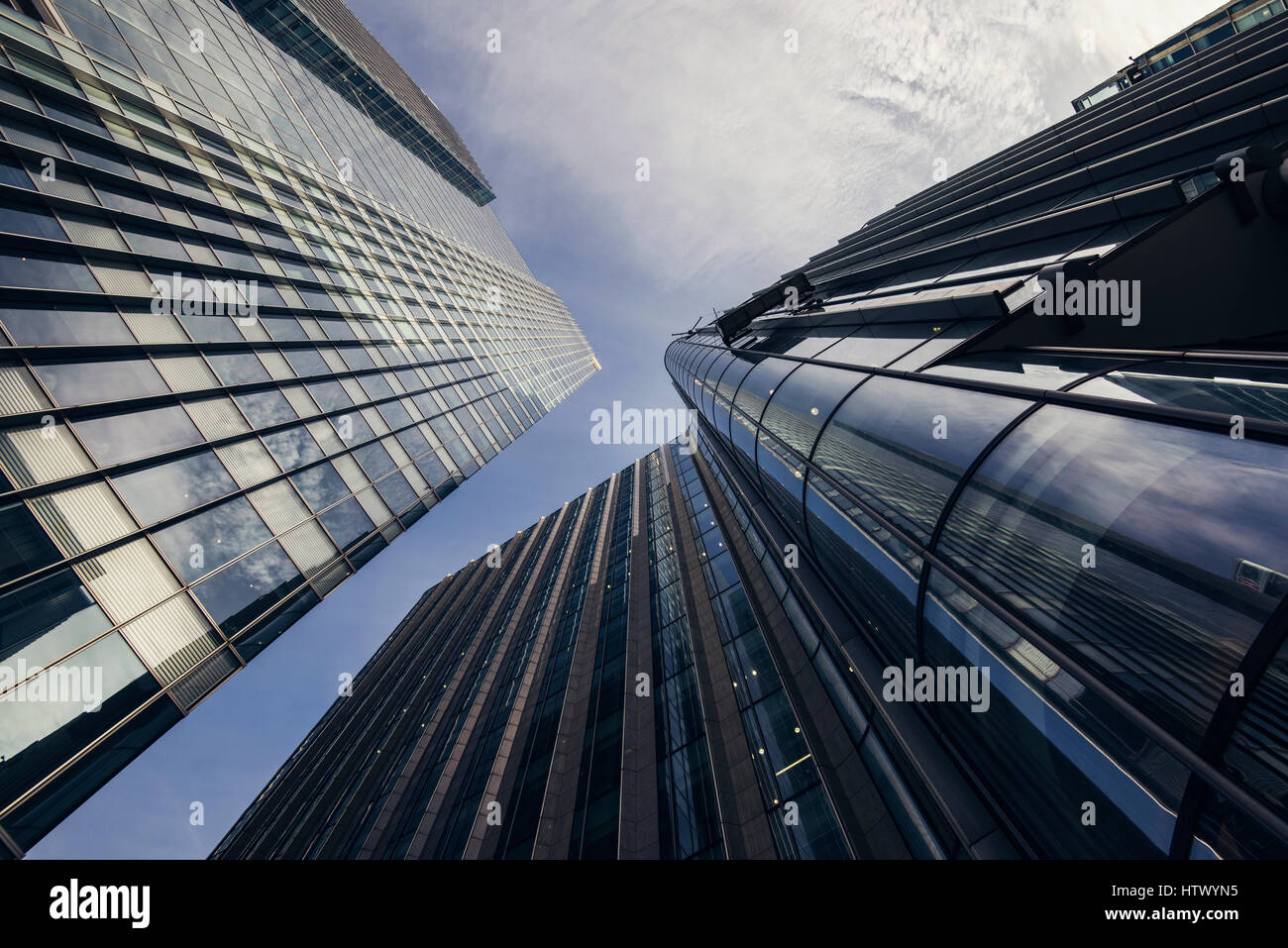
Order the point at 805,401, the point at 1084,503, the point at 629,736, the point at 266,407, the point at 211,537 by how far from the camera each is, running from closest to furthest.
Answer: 1. the point at 1084,503
2. the point at 805,401
3. the point at 211,537
4. the point at 266,407
5. the point at 629,736

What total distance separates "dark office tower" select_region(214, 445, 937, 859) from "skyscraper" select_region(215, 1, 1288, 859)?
127 mm

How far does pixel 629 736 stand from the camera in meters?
15.8

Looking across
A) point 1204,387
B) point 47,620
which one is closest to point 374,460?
point 47,620

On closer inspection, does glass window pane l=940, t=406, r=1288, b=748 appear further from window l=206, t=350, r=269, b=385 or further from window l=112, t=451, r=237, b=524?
window l=206, t=350, r=269, b=385

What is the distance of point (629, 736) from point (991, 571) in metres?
14.0

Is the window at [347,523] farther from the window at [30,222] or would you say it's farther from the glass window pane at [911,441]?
the glass window pane at [911,441]

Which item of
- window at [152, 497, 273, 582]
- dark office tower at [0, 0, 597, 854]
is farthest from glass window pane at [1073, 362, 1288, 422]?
window at [152, 497, 273, 582]

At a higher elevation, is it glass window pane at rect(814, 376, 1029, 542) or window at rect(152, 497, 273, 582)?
glass window pane at rect(814, 376, 1029, 542)

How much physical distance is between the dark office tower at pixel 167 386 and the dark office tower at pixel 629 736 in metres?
10.2

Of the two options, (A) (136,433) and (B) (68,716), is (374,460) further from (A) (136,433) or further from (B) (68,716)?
(B) (68,716)

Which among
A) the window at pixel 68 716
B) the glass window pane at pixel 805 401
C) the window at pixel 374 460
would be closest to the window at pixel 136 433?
the window at pixel 68 716

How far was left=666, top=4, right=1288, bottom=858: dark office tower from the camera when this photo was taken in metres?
3.18
